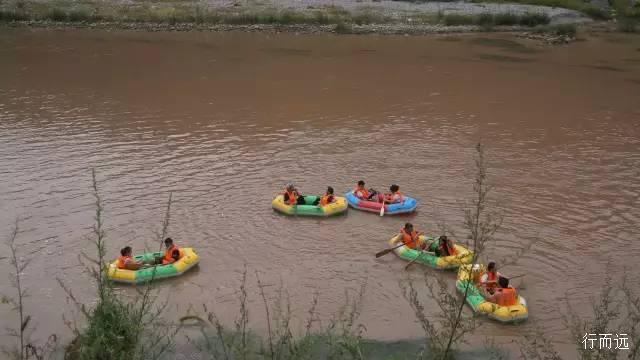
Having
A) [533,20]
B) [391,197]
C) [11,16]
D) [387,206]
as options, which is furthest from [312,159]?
[11,16]

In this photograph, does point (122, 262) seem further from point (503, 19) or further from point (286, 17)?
point (503, 19)

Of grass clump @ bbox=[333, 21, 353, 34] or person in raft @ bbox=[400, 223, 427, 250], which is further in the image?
grass clump @ bbox=[333, 21, 353, 34]

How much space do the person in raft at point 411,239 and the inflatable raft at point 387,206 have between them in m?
1.59

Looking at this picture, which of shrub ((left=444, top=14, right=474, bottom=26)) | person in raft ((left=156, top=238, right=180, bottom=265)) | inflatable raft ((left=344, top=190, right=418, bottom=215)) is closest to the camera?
person in raft ((left=156, top=238, right=180, bottom=265))

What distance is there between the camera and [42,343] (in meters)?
9.14

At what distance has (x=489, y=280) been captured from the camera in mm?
10086

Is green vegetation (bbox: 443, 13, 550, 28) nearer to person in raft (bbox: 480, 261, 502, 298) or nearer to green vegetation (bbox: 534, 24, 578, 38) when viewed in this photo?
green vegetation (bbox: 534, 24, 578, 38)

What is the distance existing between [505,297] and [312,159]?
309 inches

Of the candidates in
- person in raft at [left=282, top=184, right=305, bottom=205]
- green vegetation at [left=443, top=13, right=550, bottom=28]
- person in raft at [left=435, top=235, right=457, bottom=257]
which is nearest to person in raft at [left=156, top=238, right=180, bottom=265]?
person in raft at [left=282, top=184, right=305, bottom=205]

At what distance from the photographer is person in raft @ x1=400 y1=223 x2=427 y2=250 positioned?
11797 millimetres

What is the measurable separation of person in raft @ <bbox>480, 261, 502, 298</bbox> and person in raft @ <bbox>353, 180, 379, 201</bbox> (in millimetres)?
4066

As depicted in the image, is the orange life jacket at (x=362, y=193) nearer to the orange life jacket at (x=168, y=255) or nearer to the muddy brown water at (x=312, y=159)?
the muddy brown water at (x=312, y=159)

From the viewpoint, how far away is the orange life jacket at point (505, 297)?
32.2ft

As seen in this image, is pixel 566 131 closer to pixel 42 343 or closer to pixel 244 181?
pixel 244 181
